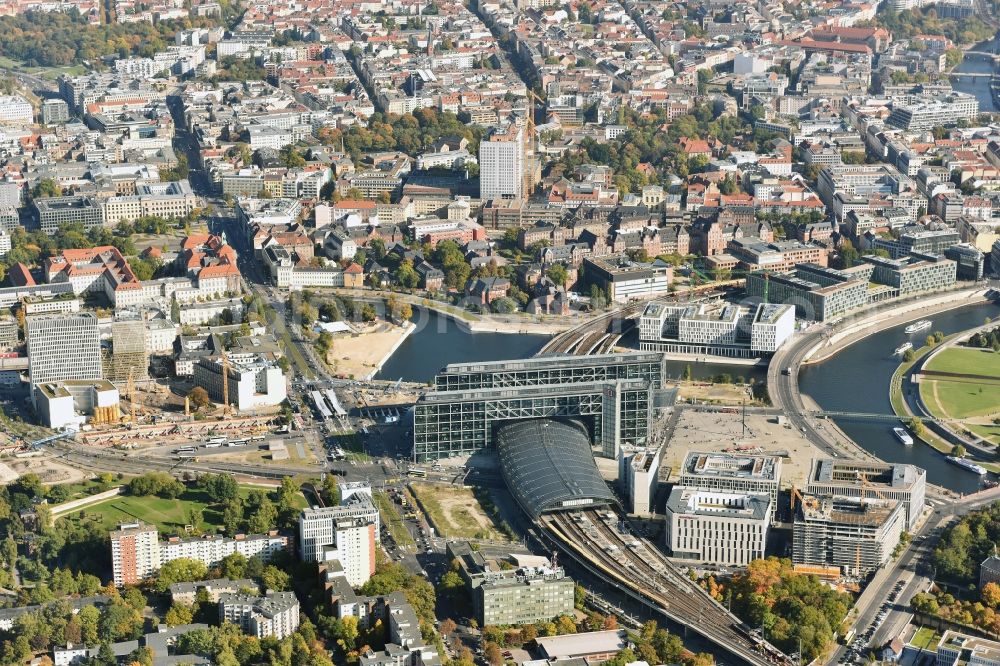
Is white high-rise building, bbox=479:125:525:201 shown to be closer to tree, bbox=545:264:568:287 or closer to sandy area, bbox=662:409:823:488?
tree, bbox=545:264:568:287

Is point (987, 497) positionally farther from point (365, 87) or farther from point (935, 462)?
point (365, 87)

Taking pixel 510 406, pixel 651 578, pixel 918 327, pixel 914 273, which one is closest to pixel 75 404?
pixel 510 406

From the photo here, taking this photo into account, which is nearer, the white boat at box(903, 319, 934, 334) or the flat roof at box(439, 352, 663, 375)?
the flat roof at box(439, 352, 663, 375)

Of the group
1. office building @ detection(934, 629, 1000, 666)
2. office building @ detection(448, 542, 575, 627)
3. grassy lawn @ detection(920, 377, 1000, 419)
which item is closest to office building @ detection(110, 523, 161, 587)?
office building @ detection(448, 542, 575, 627)

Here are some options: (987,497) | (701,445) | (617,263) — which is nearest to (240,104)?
(617,263)

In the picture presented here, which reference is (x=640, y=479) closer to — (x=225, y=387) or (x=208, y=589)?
(x=208, y=589)

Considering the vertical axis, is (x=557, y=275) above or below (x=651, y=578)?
above
